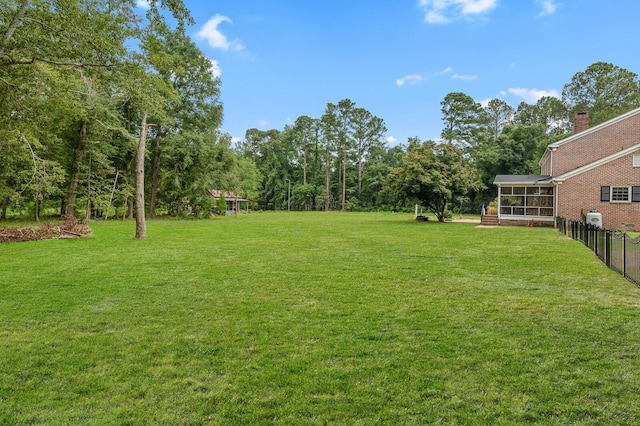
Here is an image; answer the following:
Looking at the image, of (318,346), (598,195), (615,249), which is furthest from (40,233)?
(598,195)

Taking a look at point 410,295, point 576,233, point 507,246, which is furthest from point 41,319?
point 576,233

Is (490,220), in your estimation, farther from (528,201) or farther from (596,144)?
(596,144)

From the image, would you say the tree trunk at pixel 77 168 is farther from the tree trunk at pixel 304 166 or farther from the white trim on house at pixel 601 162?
the tree trunk at pixel 304 166

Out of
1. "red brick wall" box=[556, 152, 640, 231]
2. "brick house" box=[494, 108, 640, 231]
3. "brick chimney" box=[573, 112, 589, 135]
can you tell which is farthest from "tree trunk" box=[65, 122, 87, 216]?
"brick chimney" box=[573, 112, 589, 135]

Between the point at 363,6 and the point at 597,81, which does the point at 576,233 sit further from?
the point at 597,81

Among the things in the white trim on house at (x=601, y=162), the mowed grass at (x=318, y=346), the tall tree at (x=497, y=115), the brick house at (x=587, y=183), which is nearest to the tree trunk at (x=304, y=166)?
the tall tree at (x=497, y=115)

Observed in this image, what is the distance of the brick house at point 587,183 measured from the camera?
18.0 m

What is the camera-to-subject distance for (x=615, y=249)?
9.76m

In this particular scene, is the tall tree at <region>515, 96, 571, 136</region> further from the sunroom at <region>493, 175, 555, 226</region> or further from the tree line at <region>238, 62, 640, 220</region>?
the sunroom at <region>493, 175, 555, 226</region>

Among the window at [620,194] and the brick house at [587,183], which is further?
the brick house at [587,183]

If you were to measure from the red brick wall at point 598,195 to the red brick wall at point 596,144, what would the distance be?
3391mm

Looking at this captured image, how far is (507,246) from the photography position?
461 inches

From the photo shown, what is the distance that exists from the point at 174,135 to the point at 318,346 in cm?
2815

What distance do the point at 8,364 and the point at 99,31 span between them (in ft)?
17.4
